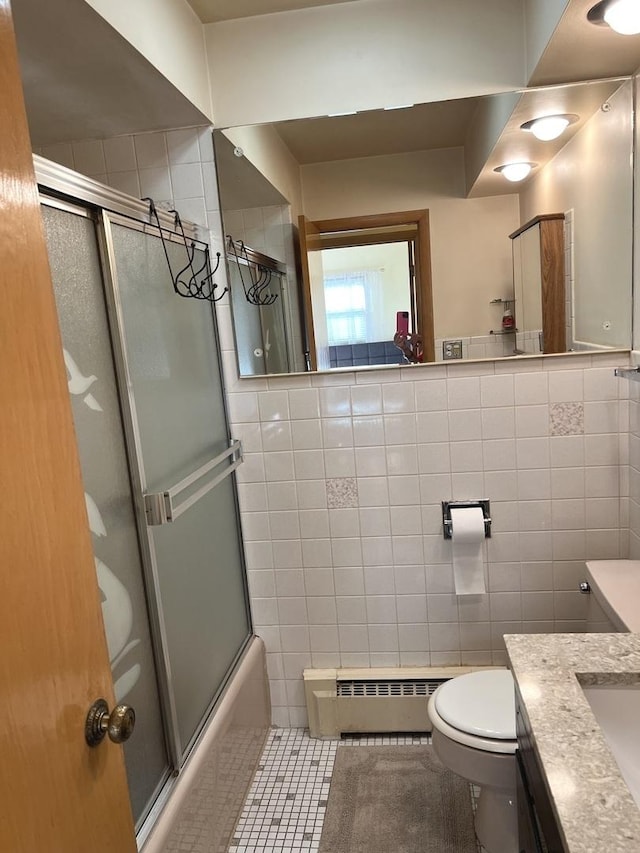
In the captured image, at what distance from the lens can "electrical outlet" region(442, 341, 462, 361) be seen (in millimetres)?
2047

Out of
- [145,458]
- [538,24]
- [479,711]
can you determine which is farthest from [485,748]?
[538,24]

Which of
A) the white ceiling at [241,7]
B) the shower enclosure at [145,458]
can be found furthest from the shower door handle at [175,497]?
the white ceiling at [241,7]

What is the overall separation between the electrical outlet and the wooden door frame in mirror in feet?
0.13

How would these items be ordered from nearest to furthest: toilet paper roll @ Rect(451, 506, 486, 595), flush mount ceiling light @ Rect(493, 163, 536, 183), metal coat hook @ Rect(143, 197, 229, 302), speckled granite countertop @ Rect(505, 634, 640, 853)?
speckled granite countertop @ Rect(505, 634, 640, 853) → metal coat hook @ Rect(143, 197, 229, 302) → flush mount ceiling light @ Rect(493, 163, 536, 183) → toilet paper roll @ Rect(451, 506, 486, 595)

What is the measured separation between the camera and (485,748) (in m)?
1.58

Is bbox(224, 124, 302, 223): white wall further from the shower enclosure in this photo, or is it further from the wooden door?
the wooden door

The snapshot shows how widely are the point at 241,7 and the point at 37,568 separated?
1.83 m

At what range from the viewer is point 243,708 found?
2.01 meters

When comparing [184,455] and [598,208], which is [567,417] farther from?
[184,455]

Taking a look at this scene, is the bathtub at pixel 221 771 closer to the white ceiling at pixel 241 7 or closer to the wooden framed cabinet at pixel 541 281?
the wooden framed cabinet at pixel 541 281

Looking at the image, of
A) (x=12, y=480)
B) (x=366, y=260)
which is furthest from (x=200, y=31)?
(x=12, y=480)

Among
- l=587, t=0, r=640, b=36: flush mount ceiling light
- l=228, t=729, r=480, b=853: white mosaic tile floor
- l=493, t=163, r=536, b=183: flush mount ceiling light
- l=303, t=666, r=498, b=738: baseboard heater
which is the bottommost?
l=228, t=729, r=480, b=853: white mosaic tile floor

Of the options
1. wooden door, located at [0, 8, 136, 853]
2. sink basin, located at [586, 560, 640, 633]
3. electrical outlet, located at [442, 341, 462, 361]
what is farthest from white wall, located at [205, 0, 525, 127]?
sink basin, located at [586, 560, 640, 633]

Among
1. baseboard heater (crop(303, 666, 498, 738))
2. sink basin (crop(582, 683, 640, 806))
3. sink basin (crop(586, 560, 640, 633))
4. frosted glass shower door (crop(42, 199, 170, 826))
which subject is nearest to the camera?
sink basin (crop(582, 683, 640, 806))
